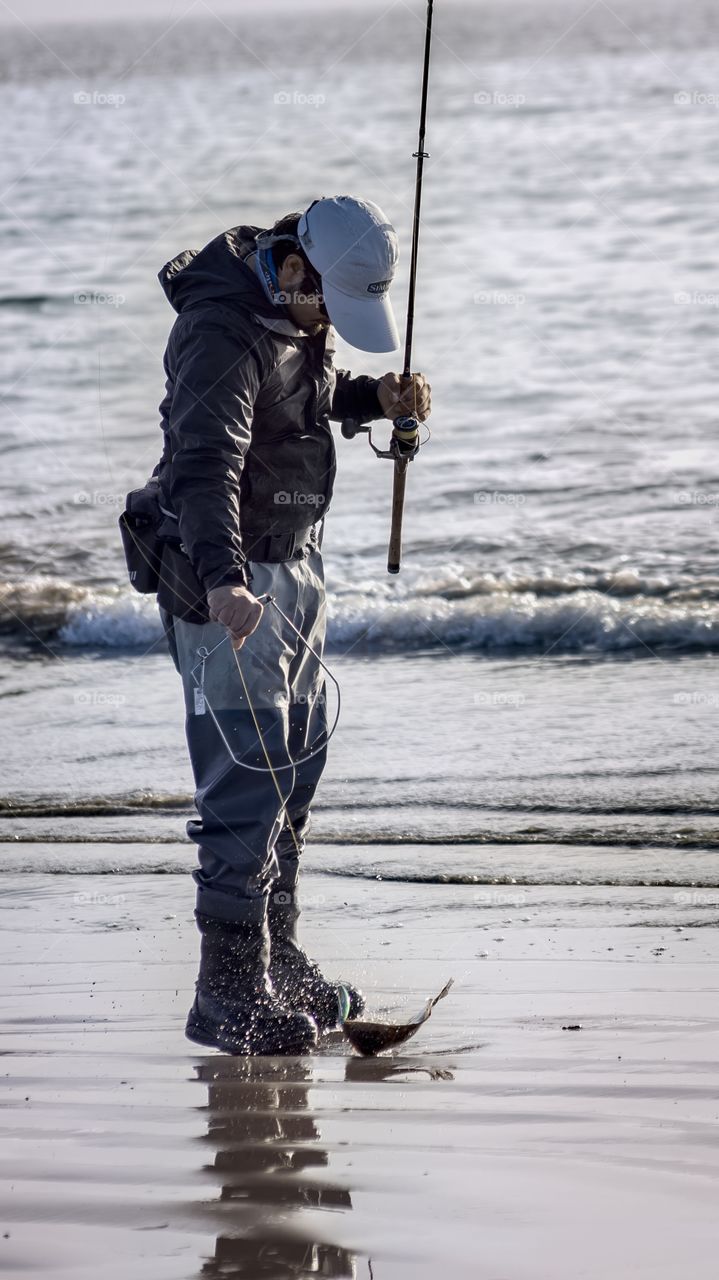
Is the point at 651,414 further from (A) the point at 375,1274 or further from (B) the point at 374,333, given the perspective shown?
(A) the point at 375,1274

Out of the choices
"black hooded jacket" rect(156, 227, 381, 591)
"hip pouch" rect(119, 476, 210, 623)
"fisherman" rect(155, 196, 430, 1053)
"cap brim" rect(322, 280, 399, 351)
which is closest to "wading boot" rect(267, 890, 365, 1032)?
"fisherman" rect(155, 196, 430, 1053)

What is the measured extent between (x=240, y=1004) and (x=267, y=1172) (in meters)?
0.68

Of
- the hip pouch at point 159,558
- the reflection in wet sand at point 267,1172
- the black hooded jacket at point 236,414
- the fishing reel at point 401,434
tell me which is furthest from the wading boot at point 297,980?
the fishing reel at point 401,434

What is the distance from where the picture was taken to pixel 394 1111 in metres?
2.81

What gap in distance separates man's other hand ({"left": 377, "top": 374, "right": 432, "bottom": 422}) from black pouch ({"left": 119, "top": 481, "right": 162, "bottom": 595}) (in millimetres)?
534

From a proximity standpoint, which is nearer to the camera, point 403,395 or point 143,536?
point 143,536

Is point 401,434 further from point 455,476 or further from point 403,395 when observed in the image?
point 455,476

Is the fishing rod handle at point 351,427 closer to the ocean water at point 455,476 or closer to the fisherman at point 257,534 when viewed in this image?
the fisherman at point 257,534

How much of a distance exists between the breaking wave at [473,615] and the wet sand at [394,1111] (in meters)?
3.53

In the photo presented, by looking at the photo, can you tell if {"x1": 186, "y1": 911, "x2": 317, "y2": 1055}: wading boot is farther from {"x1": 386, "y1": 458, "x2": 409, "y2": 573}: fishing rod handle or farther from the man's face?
the man's face

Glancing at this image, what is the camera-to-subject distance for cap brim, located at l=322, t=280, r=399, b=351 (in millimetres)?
3006

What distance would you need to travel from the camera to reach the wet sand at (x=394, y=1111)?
2.28m

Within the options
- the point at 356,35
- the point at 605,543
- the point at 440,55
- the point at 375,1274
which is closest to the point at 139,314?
the point at 605,543

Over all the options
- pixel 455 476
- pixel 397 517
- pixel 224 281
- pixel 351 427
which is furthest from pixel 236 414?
pixel 455 476
